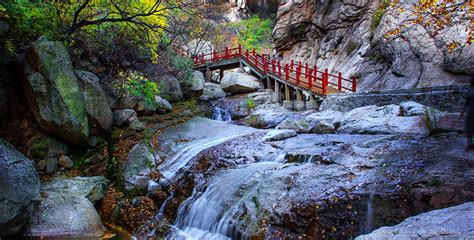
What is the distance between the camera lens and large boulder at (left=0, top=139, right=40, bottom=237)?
20.0 ft

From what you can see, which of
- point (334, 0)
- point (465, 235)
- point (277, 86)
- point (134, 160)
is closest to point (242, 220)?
point (465, 235)

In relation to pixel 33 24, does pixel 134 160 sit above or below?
below

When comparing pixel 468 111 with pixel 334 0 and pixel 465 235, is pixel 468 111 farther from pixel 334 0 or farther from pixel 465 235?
pixel 334 0

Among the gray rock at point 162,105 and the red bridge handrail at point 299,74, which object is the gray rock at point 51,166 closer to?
the gray rock at point 162,105

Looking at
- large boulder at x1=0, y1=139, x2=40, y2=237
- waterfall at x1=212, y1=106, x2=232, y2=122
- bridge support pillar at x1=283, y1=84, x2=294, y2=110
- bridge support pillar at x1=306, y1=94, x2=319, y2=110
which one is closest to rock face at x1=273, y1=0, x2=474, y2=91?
bridge support pillar at x1=306, y1=94, x2=319, y2=110

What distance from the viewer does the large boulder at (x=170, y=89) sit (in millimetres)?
15594

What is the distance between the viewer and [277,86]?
1919cm

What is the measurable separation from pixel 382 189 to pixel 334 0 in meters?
21.4

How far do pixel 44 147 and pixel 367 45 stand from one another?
16676mm

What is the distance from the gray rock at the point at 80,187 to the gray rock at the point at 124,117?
2932mm

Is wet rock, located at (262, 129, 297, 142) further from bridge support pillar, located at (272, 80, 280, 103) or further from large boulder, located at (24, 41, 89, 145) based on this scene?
bridge support pillar, located at (272, 80, 280, 103)

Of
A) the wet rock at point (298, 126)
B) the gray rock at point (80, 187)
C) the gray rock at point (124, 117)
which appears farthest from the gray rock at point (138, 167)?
the wet rock at point (298, 126)

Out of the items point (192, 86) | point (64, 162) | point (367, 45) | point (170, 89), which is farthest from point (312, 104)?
point (64, 162)

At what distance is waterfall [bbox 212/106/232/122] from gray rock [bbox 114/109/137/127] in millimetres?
6132
